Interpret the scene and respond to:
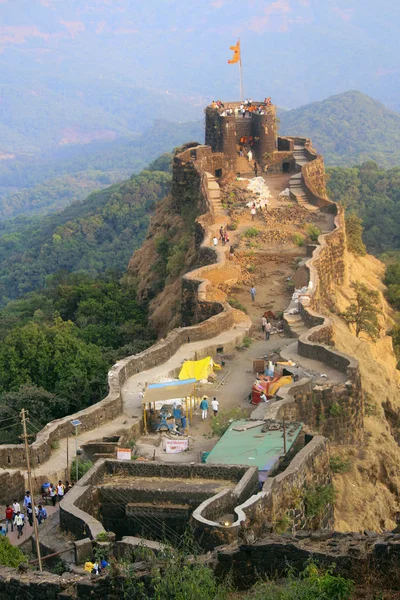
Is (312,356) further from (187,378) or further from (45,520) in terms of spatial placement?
(45,520)

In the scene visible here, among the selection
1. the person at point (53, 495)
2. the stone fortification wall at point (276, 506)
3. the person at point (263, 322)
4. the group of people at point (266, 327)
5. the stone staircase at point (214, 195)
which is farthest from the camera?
the stone staircase at point (214, 195)

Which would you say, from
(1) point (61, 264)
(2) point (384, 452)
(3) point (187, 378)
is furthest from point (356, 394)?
(1) point (61, 264)

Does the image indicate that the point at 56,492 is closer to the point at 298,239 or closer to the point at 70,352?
the point at 70,352

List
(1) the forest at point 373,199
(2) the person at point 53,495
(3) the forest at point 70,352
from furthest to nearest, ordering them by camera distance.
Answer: (1) the forest at point 373,199 < (3) the forest at point 70,352 < (2) the person at point 53,495

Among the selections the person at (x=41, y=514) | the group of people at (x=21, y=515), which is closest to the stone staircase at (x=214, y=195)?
the group of people at (x=21, y=515)

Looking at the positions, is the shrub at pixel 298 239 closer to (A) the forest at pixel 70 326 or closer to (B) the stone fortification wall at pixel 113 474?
(A) the forest at pixel 70 326
